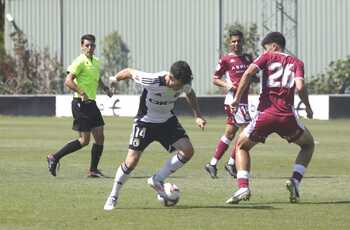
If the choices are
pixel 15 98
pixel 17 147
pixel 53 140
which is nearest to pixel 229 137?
pixel 17 147

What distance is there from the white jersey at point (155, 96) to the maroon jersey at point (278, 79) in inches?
36.9

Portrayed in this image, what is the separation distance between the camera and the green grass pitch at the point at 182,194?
10414 mm

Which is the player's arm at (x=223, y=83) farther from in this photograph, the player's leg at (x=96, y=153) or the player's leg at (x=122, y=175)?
the player's leg at (x=122, y=175)

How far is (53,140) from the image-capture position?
24.1m

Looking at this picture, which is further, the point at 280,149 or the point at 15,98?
the point at 15,98

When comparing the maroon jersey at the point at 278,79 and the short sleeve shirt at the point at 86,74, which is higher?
the maroon jersey at the point at 278,79

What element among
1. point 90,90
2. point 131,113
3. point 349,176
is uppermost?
point 90,90

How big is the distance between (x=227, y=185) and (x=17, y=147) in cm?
864

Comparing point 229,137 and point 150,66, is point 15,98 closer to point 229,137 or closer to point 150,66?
point 150,66

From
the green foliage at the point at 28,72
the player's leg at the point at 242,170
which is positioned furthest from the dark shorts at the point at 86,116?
the green foliage at the point at 28,72

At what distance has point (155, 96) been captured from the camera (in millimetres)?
11680

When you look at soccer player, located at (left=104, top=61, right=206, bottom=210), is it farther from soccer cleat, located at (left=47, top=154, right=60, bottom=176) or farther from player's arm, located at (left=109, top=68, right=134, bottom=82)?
Result: soccer cleat, located at (left=47, top=154, right=60, bottom=176)

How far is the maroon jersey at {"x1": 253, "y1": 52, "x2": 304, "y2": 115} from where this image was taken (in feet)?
39.1

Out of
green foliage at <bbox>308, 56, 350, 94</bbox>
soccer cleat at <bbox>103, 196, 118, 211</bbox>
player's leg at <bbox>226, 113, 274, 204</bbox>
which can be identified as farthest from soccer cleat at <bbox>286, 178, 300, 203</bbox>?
green foliage at <bbox>308, 56, 350, 94</bbox>
